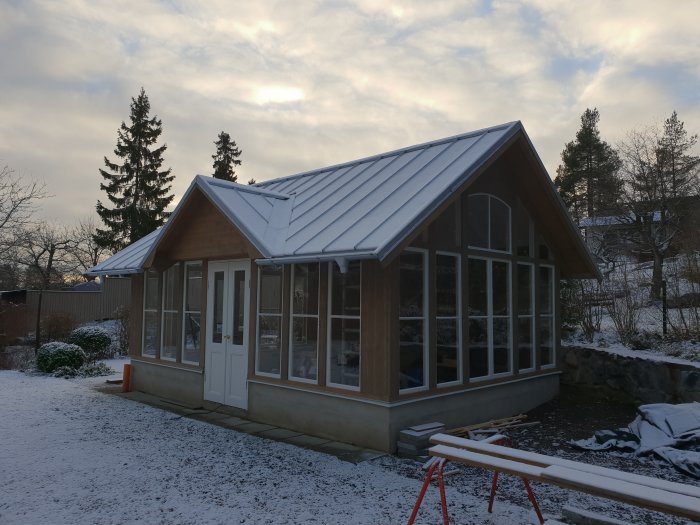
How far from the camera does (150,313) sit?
11.7m

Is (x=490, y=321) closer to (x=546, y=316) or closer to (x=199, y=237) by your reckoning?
(x=546, y=316)

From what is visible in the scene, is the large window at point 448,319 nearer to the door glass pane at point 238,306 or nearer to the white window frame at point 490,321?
the white window frame at point 490,321

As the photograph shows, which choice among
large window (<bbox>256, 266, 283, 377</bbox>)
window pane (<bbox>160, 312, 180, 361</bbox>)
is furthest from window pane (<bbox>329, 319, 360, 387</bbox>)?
window pane (<bbox>160, 312, 180, 361</bbox>)

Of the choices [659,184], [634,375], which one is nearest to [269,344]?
[634,375]

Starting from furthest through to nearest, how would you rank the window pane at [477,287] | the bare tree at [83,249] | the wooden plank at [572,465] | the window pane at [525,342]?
the bare tree at [83,249] → the window pane at [525,342] → the window pane at [477,287] → the wooden plank at [572,465]

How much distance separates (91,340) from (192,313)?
7540mm

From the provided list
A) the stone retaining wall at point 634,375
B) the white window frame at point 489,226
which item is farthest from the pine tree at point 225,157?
the white window frame at point 489,226

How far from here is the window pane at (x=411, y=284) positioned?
25.0 ft

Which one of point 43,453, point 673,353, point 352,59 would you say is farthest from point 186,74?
point 673,353

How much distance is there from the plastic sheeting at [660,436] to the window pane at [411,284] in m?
3.10

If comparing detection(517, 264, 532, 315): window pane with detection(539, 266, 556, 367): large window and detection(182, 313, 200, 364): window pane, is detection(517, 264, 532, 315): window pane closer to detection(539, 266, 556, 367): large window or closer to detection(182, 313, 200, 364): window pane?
detection(539, 266, 556, 367): large window

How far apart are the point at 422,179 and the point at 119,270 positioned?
699 cm

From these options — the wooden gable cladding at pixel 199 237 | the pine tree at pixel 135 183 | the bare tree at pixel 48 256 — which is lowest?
the wooden gable cladding at pixel 199 237

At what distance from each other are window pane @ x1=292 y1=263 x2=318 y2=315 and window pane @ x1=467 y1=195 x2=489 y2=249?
2711mm
